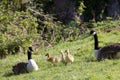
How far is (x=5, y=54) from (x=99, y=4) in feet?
33.3

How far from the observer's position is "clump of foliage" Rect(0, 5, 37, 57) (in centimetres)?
1586

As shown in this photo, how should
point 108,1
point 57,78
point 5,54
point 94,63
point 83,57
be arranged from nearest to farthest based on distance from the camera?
point 57,78
point 94,63
point 83,57
point 5,54
point 108,1

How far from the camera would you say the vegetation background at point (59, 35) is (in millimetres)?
12812

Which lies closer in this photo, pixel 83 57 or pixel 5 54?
pixel 83 57

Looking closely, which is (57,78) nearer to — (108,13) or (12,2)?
(12,2)

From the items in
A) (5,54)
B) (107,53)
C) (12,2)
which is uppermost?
(12,2)

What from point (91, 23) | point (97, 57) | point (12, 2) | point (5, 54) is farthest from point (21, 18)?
point (91, 23)

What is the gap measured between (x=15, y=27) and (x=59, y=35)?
6420 millimetres

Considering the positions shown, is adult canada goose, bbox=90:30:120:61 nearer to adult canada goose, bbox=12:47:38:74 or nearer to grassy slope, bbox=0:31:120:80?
grassy slope, bbox=0:31:120:80

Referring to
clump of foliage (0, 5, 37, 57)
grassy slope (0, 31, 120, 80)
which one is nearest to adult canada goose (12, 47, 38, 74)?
grassy slope (0, 31, 120, 80)

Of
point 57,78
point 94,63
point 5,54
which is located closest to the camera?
point 57,78

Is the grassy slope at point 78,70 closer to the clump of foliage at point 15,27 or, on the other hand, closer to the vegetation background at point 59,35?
the vegetation background at point 59,35

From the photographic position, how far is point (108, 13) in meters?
29.0

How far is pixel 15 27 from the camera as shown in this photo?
1814 centimetres
